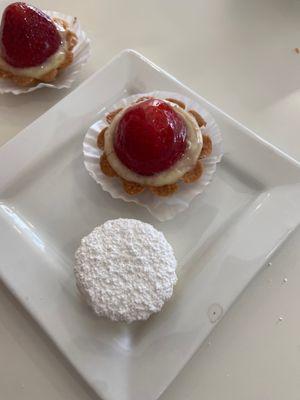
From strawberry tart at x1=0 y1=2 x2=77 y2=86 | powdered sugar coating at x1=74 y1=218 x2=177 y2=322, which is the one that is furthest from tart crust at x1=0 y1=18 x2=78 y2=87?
powdered sugar coating at x1=74 y1=218 x2=177 y2=322

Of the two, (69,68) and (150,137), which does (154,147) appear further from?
(69,68)

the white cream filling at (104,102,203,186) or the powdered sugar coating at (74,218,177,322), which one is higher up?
the white cream filling at (104,102,203,186)

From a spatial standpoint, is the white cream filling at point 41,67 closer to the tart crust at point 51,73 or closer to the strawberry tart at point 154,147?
the tart crust at point 51,73

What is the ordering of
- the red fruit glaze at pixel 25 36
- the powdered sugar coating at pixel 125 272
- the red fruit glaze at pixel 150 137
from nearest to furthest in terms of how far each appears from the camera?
the powdered sugar coating at pixel 125 272
the red fruit glaze at pixel 150 137
the red fruit glaze at pixel 25 36

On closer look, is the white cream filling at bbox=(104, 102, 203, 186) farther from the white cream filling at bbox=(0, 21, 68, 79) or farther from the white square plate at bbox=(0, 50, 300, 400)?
the white cream filling at bbox=(0, 21, 68, 79)

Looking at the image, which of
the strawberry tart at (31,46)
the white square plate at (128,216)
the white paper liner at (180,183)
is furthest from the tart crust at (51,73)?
the white paper liner at (180,183)

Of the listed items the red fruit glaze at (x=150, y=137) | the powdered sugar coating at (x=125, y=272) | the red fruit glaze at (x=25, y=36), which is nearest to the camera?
the powdered sugar coating at (x=125, y=272)
